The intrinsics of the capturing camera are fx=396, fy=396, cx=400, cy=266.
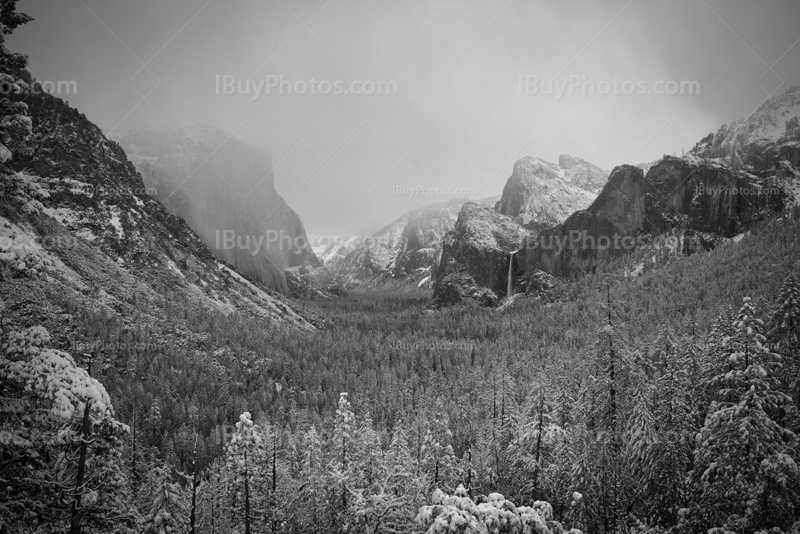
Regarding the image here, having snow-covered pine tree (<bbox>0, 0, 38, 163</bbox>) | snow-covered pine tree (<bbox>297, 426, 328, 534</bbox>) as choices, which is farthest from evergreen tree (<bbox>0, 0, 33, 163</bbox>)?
snow-covered pine tree (<bbox>297, 426, 328, 534</bbox>)

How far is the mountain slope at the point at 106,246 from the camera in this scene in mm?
123375

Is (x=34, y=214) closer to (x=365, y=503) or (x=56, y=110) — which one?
(x=365, y=503)

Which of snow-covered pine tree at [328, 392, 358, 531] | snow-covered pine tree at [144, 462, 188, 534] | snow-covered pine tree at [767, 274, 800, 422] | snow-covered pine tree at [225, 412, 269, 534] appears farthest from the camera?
snow-covered pine tree at [225, 412, 269, 534]

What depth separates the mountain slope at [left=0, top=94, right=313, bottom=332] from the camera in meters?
123

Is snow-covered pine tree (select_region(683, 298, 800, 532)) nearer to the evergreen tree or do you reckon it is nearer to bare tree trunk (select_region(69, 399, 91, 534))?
bare tree trunk (select_region(69, 399, 91, 534))

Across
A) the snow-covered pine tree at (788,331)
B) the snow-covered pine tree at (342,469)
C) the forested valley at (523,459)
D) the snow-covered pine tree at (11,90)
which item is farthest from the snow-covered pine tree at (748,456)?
the snow-covered pine tree at (11,90)

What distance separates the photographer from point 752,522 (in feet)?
43.7

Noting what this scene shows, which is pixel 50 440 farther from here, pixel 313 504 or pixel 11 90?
pixel 313 504

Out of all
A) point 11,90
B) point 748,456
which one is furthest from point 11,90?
point 748,456

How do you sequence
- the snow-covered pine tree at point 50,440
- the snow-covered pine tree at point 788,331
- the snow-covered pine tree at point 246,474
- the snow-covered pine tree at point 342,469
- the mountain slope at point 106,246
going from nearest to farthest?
the snow-covered pine tree at point 50,440, the snow-covered pine tree at point 342,469, the snow-covered pine tree at point 788,331, the snow-covered pine tree at point 246,474, the mountain slope at point 106,246

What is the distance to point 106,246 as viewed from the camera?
148 m

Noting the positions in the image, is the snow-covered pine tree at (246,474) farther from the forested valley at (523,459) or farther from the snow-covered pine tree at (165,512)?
the snow-covered pine tree at (165,512)

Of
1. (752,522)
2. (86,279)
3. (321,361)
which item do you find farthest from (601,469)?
(86,279)

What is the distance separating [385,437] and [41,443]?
5928 cm
